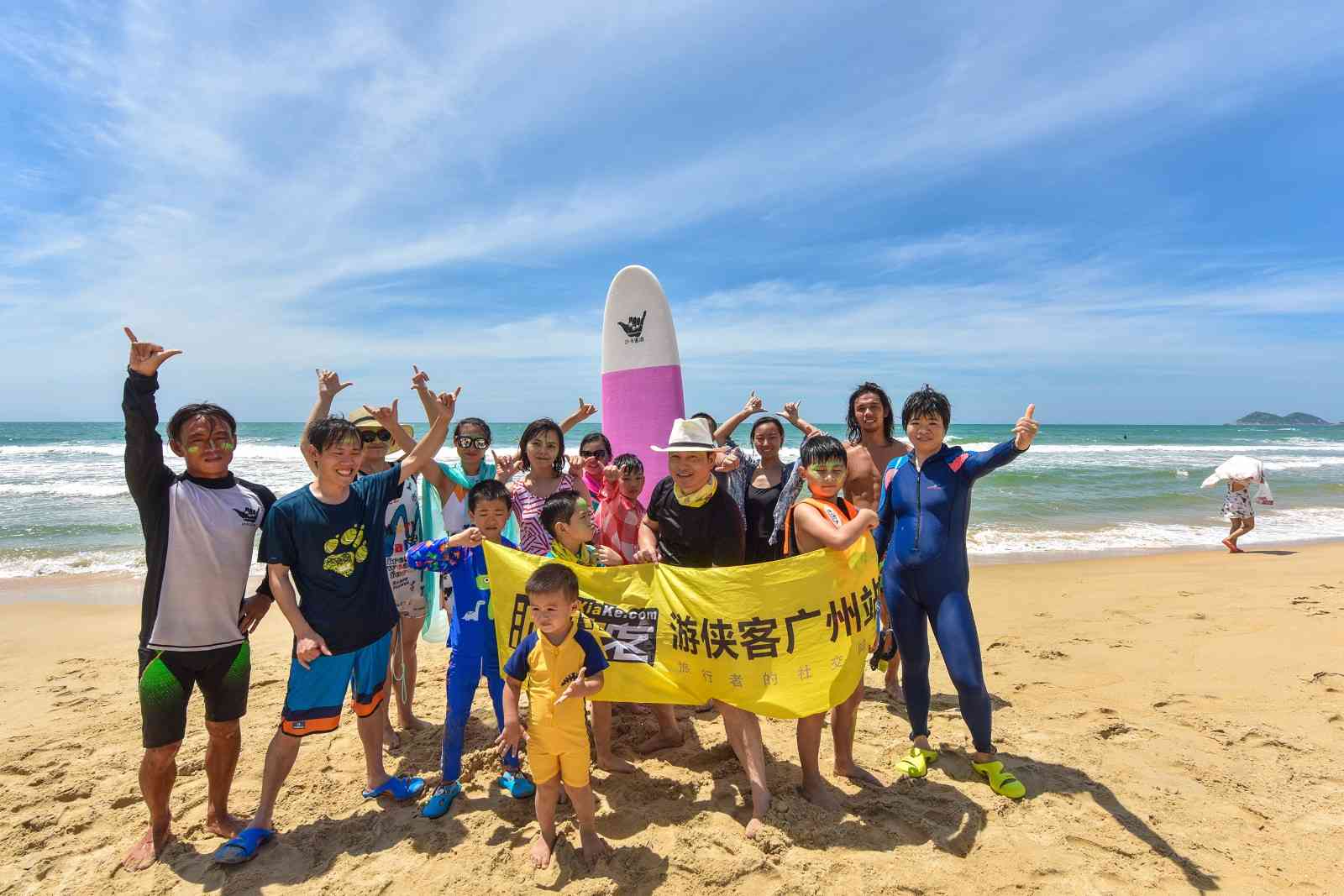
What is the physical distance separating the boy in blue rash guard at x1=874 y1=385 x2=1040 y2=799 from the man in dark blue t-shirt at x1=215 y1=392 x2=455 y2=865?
2.54 meters

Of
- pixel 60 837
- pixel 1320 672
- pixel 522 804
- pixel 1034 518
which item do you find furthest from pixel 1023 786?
pixel 1034 518

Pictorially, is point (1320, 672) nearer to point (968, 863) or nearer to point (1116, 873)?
point (1116, 873)

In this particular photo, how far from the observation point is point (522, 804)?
3.11 metres

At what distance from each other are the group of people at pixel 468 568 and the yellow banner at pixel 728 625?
14cm

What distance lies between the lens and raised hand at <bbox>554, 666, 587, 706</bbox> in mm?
2508

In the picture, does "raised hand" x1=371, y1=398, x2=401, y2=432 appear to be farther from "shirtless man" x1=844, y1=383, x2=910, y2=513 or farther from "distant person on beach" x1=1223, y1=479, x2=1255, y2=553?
"distant person on beach" x1=1223, y1=479, x2=1255, y2=553

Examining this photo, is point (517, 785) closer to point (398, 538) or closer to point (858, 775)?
point (398, 538)

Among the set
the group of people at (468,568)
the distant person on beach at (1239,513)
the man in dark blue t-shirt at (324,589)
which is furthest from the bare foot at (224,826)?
the distant person on beach at (1239,513)

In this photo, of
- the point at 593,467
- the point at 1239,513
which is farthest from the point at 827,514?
the point at 1239,513

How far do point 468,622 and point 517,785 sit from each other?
2.77 ft

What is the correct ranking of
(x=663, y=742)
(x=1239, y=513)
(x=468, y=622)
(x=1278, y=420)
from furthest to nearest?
(x=1278, y=420) → (x=1239, y=513) → (x=663, y=742) → (x=468, y=622)

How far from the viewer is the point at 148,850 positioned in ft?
9.15

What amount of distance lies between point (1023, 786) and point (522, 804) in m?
2.43

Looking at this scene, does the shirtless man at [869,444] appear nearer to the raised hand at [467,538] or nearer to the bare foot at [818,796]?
the bare foot at [818,796]
